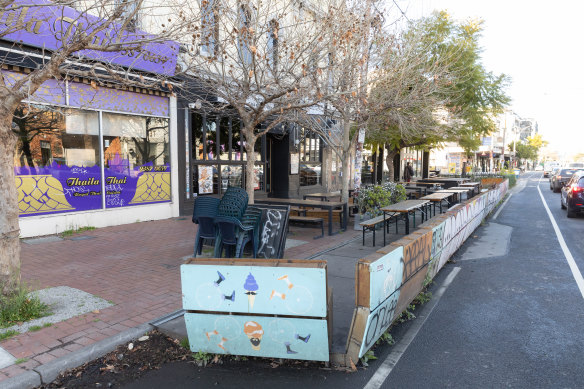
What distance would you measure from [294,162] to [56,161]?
9.91 meters

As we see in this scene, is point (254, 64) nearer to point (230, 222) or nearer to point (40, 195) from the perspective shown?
point (230, 222)

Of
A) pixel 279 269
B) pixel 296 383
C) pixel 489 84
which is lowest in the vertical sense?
pixel 296 383

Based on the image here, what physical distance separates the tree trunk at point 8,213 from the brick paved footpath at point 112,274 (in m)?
0.70

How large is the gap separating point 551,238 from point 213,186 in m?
9.97

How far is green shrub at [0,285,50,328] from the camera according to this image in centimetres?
427

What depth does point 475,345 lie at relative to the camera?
4113mm

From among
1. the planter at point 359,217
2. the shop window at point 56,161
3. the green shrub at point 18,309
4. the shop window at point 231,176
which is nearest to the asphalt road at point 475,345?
the green shrub at point 18,309

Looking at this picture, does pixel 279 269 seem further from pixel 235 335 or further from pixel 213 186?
pixel 213 186

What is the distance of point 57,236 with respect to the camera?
8.85 metres

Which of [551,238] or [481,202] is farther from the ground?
[481,202]

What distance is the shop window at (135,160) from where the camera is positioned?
404 inches

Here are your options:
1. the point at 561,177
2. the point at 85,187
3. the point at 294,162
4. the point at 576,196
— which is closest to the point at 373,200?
the point at 294,162

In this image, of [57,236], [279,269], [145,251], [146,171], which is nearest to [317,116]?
[146,171]

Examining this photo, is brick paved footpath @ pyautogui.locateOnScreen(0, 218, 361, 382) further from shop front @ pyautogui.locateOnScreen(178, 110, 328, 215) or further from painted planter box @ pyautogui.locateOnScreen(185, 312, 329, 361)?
shop front @ pyautogui.locateOnScreen(178, 110, 328, 215)
